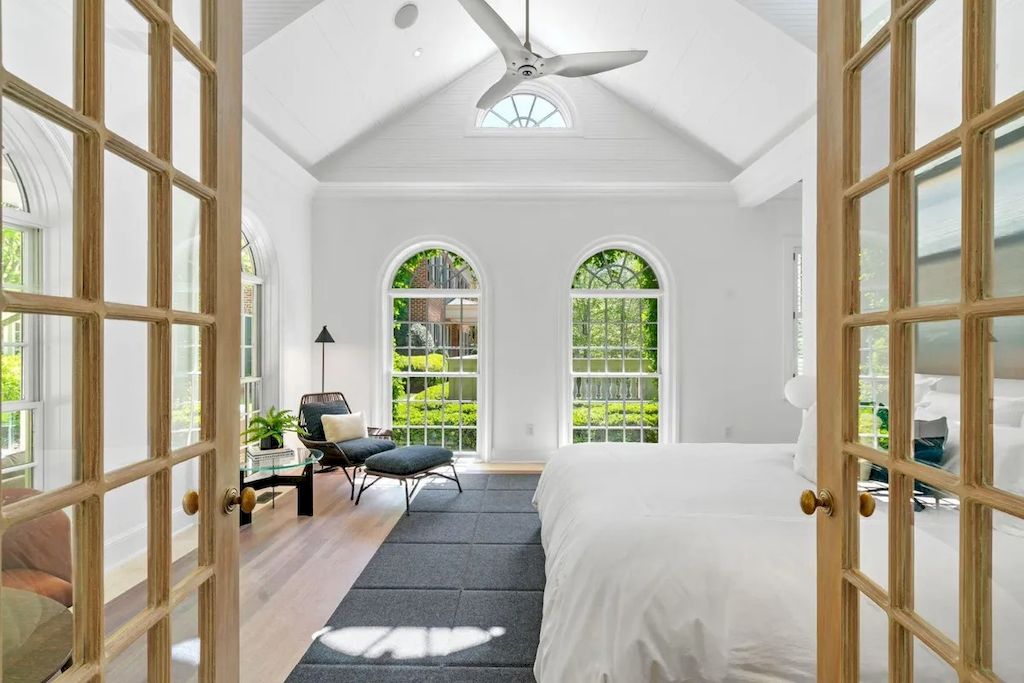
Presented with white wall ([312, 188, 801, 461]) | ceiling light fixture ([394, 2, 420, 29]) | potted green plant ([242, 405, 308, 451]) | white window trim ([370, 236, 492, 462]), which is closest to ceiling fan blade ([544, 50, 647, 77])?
ceiling light fixture ([394, 2, 420, 29])

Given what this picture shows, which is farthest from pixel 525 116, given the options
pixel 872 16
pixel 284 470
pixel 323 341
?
pixel 872 16

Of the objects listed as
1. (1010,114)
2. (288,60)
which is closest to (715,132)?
(288,60)

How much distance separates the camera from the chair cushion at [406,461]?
4.05 m

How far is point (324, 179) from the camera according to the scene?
565 cm

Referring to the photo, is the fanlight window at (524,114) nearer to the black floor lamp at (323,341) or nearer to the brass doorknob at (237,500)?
the black floor lamp at (323,341)

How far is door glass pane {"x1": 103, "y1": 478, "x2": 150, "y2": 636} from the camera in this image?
82cm

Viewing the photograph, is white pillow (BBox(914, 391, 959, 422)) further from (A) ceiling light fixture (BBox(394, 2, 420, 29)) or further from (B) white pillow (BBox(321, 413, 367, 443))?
(A) ceiling light fixture (BBox(394, 2, 420, 29))

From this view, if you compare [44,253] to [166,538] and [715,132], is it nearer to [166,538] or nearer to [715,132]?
[166,538]

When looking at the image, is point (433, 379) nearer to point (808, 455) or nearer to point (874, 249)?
point (808, 455)

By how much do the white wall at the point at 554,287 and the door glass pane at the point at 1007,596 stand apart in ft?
16.2

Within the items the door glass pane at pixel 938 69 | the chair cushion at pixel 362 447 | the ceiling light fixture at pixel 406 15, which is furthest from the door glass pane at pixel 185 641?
the ceiling light fixture at pixel 406 15

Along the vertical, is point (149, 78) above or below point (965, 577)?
above

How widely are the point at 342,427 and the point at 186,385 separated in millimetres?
3781

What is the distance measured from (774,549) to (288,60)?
4414mm
